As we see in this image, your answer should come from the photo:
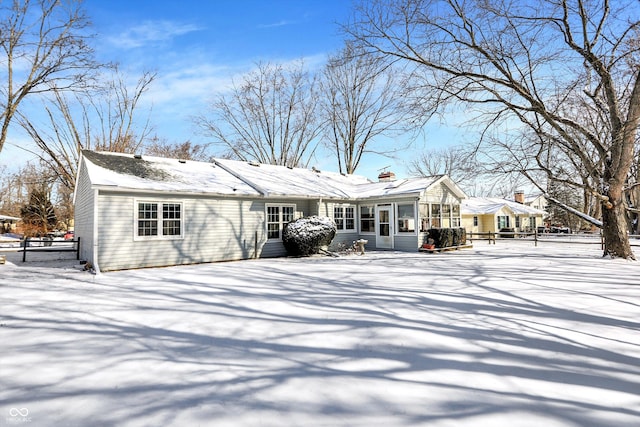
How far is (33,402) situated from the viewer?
285 cm

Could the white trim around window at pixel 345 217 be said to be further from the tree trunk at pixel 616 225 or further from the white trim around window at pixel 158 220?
the tree trunk at pixel 616 225

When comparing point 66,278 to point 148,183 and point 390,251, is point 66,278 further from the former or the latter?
point 390,251

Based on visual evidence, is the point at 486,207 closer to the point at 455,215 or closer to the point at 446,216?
the point at 455,215

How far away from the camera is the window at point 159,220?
1095cm

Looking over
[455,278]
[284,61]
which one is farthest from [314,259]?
[284,61]

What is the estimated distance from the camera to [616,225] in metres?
12.3

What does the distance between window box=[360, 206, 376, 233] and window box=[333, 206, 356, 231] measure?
0.47m

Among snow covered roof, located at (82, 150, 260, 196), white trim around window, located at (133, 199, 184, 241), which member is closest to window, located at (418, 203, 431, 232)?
snow covered roof, located at (82, 150, 260, 196)

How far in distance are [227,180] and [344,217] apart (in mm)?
5978

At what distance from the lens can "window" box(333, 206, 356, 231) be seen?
1669 cm

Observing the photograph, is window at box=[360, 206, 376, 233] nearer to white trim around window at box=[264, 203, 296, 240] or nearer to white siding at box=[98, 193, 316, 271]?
white siding at box=[98, 193, 316, 271]

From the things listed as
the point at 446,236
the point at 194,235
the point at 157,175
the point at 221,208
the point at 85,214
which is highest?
the point at 157,175

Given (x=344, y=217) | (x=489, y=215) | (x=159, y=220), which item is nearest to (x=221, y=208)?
(x=159, y=220)

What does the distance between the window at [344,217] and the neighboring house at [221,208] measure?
5 centimetres
